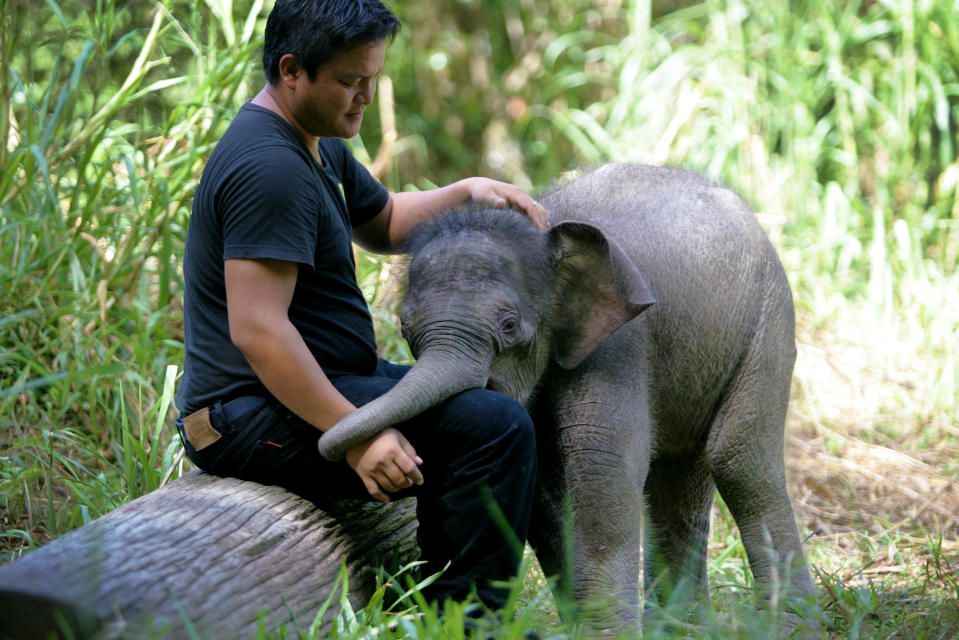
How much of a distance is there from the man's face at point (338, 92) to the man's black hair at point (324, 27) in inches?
0.9

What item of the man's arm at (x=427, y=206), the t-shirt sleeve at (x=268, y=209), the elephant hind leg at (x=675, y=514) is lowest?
the elephant hind leg at (x=675, y=514)

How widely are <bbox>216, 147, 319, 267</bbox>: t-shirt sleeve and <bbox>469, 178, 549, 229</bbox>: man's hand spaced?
582 millimetres

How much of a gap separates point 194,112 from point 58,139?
542 mm

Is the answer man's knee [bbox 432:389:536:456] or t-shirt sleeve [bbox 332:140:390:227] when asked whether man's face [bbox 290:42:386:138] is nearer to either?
t-shirt sleeve [bbox 332:140:390:227]

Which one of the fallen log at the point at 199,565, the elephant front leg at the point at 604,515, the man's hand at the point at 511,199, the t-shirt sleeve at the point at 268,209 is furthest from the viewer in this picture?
the man's hand at the point at 511,199

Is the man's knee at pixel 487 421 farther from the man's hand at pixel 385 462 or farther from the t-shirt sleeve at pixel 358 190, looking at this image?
the t-shirt sleeve at pixel 358 190

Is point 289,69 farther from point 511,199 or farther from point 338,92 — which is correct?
point 511,199

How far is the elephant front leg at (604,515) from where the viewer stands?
2.80 m

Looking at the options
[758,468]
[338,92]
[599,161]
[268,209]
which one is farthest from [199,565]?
[599,161]

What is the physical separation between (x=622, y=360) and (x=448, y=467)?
58cm

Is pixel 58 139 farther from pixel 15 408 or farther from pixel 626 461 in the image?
pixel 626 461

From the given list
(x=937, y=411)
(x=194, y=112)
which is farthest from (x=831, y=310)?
(x=194, y=112)

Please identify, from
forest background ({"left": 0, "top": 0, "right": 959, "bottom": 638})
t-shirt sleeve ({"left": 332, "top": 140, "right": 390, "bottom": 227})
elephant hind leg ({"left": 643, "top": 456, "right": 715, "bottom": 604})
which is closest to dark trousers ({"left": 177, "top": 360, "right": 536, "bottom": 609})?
forest background ({"left": 0, "top": 0, "right": 959, "bottom": 638})

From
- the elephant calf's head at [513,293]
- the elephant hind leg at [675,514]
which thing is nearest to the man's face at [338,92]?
the elephant calf's head at [513,293]
